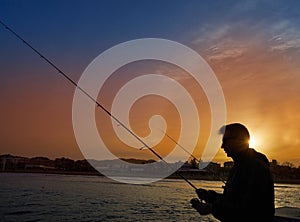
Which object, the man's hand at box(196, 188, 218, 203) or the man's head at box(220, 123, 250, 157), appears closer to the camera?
the man's head at box(220, 123, 250, 157)

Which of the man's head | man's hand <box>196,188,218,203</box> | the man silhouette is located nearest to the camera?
the man silhouette

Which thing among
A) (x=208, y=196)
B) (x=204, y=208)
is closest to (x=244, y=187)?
(x=204, y=208)

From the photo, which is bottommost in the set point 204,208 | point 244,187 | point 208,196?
point 204,208

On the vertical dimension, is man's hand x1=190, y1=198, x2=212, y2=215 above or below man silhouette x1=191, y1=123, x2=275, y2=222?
below

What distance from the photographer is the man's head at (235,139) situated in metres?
3.51

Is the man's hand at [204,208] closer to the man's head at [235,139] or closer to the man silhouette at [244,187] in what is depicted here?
the man silhouette at [244,187]

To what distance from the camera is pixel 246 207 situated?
3072 mm

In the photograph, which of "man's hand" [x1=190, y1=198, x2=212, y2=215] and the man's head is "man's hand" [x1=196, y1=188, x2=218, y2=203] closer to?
"man's hand" [x1=190, y1=198, x2=212, y2=215]

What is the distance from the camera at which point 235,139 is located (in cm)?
352

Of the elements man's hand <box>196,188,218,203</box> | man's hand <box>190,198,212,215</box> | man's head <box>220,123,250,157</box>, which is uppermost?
man's head <box>220,123,250,157</box>

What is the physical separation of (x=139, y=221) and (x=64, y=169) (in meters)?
184

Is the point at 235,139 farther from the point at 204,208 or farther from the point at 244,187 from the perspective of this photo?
the point at 204,208

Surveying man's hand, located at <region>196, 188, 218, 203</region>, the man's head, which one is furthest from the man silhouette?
man's hand, located at <region>196, 188, 218, 203</region>

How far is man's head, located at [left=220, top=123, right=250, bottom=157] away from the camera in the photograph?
3512mm
